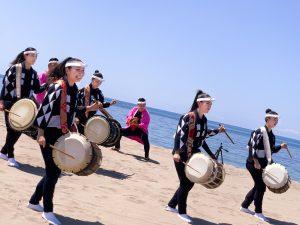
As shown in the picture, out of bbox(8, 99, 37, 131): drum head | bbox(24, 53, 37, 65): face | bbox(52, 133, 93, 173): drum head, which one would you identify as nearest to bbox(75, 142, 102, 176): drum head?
bbox(52, 133, 93, 173): drum head

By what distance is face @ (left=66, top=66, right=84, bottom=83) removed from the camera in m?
5.55

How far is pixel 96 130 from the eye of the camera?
10.5 meters

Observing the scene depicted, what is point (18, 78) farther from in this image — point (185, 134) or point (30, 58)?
point (185, 134)

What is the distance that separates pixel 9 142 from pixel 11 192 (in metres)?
2.12

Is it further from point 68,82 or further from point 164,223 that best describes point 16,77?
point 164,223

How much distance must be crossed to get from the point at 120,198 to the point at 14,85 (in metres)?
2.84

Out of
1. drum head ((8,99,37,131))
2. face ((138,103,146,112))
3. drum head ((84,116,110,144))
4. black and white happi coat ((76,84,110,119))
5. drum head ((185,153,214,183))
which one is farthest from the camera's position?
face ((138,103,146,112))

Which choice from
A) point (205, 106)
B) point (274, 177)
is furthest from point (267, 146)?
point (205, 106)

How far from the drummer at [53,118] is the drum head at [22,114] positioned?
154 cm

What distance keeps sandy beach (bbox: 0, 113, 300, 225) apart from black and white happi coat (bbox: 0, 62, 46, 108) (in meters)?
1.23

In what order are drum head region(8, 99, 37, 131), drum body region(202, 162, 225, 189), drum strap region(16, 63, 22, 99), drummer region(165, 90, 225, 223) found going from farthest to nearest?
1. drum strap region(16, 63, 22, 99)
2. drum head region(8, 99, 37, 131)
3. drummer region(165, 90, 225, 223)
4. drum body region(202, 162, 225, 189)

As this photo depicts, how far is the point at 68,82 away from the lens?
5.62 meters

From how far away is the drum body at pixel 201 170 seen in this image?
6648 mm

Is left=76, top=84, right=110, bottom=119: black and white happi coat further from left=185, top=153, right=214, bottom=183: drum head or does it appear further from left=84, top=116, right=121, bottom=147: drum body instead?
left=185, top=153, right=214, bottom=183: drum head
